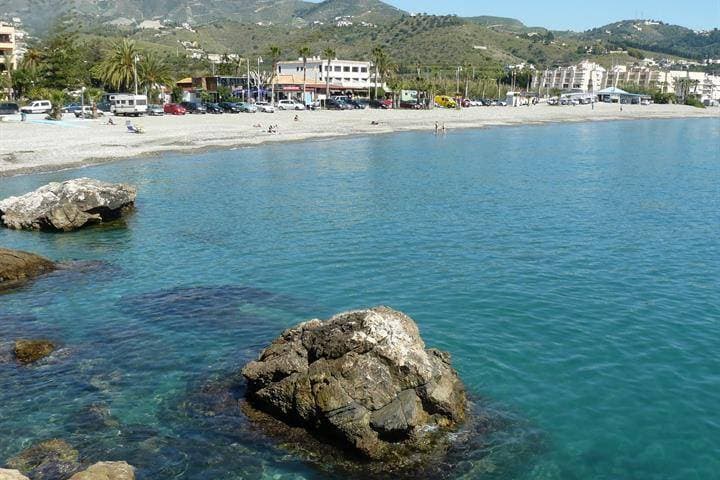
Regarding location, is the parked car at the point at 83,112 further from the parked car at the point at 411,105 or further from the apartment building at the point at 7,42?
the parked car at the point at 411,105

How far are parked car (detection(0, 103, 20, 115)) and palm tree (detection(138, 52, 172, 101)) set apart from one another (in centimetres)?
2906

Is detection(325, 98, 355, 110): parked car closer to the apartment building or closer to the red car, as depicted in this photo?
the red car

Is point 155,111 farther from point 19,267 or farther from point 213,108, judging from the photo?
point 19,267

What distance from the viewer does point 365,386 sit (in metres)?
15.0

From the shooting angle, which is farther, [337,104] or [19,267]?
[337,104]

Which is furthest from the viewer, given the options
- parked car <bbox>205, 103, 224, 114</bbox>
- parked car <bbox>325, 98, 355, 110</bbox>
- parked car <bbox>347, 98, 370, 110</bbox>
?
parked car <bbox>347, 98, 370, 110</bbox>

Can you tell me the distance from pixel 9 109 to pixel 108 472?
9778 cm

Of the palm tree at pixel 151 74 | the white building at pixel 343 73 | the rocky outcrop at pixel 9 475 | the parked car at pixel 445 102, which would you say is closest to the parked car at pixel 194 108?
→ the palm tree at pixel 151 74

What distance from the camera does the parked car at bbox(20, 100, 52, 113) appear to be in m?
94.9

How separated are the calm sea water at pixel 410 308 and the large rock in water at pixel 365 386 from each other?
1.03 metres

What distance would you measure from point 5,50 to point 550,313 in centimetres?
14769

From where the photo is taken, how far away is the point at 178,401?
16922mm

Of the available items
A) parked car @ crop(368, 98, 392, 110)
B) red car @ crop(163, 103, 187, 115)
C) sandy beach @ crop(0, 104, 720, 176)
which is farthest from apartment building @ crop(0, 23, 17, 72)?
parked car @ crop(368, 98, 392, 110)

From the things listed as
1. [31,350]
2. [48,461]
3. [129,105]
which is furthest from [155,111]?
[48,461]
